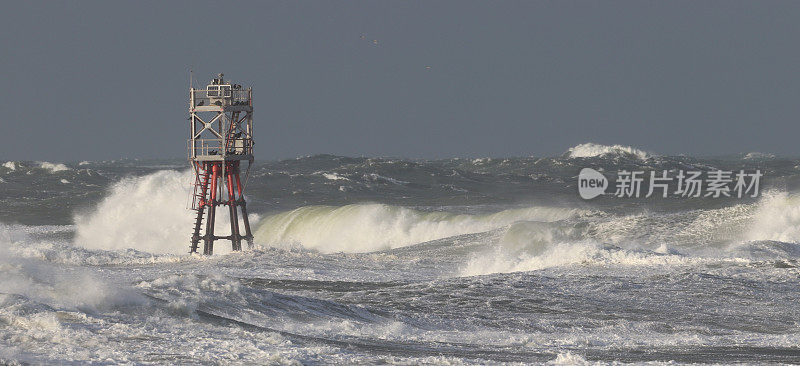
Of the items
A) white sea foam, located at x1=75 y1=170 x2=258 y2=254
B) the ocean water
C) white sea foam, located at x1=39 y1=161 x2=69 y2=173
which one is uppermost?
the ocean water

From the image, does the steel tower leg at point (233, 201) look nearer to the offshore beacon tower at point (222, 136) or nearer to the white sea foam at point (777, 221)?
the offshore beacon tower at point (222, 136)

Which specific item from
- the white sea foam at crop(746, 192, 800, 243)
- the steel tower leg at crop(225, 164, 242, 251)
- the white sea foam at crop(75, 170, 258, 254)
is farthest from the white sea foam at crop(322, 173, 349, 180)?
the white sea foam at crop(746, 192, 800, 243)

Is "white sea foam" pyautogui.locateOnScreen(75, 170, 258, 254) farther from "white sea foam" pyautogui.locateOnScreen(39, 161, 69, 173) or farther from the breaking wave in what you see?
"white sea foam" pyautogui.locateOnScreen(39, 161, 69, 173)

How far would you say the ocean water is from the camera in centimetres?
1219

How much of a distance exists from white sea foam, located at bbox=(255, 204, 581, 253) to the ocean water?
80 mm

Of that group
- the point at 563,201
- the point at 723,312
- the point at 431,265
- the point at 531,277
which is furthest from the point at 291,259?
the point at 563,201

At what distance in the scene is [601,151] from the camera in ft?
346

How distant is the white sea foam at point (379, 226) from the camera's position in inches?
1452

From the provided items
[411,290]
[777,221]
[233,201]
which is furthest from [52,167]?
[411,290]
